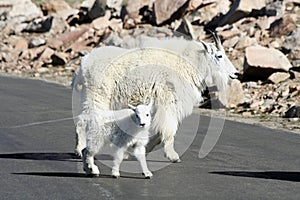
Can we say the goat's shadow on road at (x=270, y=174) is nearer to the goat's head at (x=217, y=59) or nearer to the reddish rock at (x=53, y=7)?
the goat's head at (x=217, y=59)

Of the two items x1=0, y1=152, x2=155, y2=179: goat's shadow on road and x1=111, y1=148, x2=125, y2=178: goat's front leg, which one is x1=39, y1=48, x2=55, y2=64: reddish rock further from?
x1=111, y1=148, x2=125, y2=178: goat's front leg

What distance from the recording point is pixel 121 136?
1024 centimetres

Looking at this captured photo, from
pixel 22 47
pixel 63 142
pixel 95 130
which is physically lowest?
pixel 22 47

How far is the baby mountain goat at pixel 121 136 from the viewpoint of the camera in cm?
1020

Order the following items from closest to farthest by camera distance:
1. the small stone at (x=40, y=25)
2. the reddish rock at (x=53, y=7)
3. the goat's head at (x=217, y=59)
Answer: the goat's head at (x=217, y=59)
the small stone at (x=40, y=25)
the reddish rock at (x=53, y=7)

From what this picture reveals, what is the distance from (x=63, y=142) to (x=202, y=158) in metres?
2.66

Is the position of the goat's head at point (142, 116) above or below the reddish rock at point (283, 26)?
above

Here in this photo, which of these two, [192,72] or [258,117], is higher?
[192,72]

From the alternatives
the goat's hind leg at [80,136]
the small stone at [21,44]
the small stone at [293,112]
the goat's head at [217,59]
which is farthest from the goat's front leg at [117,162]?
the small stone at [21,44]

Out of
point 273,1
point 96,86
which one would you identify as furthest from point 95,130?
point 273,1

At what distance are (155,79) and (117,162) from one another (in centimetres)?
170

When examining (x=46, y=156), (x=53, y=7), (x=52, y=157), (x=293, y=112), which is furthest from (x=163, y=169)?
(x=53, y=7)

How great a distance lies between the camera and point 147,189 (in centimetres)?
970

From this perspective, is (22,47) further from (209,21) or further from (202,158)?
(202,158)
